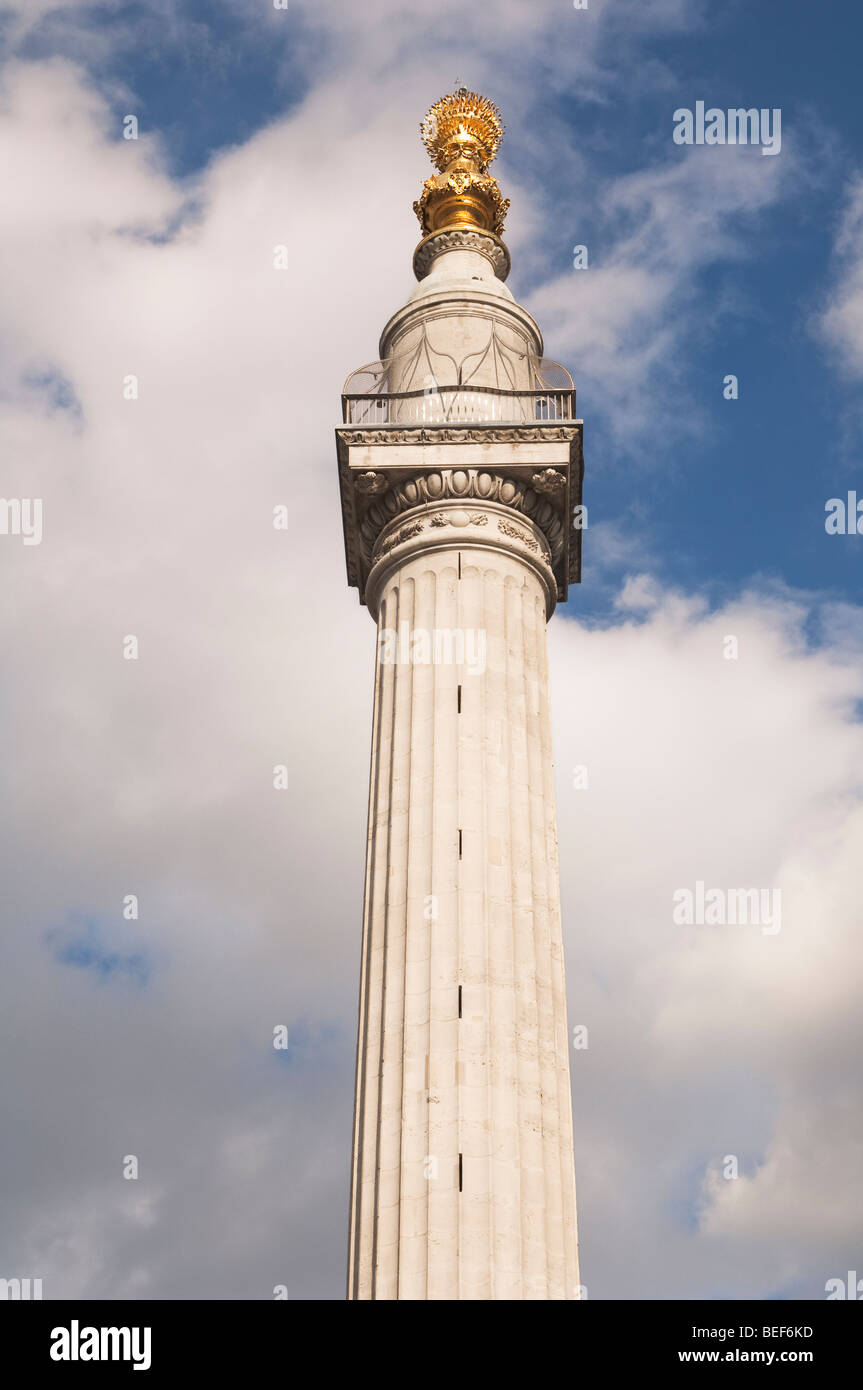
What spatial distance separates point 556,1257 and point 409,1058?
12.8ft

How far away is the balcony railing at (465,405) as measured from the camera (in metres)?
33.7

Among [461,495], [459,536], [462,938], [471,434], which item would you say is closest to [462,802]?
[462,938]

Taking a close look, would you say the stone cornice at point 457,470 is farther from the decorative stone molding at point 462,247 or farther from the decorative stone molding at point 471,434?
the decorative stone molding at point 462,247

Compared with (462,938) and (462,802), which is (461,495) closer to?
(462,802)

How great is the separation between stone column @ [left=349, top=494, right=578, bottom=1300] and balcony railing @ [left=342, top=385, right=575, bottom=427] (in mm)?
2634

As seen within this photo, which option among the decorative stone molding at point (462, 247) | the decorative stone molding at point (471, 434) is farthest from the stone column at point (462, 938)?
the decorative stone molding at point (462, 247)

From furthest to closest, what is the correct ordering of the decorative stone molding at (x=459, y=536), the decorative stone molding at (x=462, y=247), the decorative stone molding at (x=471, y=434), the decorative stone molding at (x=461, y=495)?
the decorative stone molding at (x=462, y=247) < the decorative stone molding at (x=471, y=434) < the decorative stone molding at (x=461, y=495) < the decorative stone molding at (x=459, y=536)

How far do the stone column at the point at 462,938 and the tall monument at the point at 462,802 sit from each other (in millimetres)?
38

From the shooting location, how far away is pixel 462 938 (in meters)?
26.7

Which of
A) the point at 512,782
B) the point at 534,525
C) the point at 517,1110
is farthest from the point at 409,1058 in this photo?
the point at 534,525

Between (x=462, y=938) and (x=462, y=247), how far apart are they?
1976cm

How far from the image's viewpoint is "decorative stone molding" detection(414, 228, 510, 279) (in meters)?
38.9
